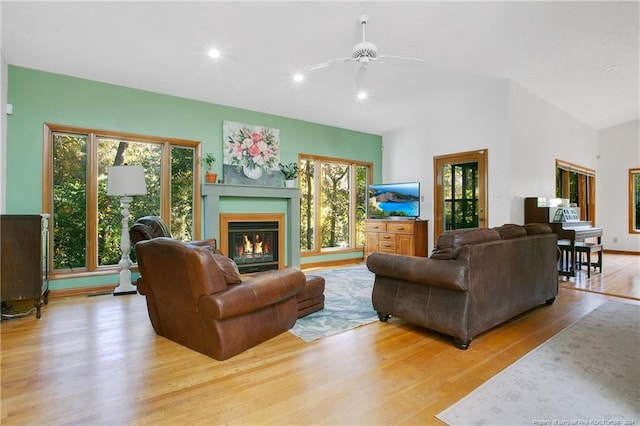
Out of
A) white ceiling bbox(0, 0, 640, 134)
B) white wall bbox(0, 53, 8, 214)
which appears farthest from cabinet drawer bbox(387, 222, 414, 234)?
white wall bbox(0, 53, 8, 214)

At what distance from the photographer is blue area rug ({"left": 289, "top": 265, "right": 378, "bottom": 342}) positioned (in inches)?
110

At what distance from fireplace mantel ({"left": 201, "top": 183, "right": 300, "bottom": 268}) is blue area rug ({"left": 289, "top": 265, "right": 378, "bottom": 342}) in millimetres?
1090

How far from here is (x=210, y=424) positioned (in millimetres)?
1572

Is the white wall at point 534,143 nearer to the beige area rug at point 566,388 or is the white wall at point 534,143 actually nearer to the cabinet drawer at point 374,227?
the cabinet drawer at point 374,227

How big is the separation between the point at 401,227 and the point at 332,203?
1.47 meters

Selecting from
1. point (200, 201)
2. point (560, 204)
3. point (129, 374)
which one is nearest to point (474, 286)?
point (129, 374)

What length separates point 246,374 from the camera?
2.06 meters

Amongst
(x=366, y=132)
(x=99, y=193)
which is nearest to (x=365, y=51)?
(x=99, y=193)

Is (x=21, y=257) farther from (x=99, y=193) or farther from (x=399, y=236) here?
(x=399, y=236)

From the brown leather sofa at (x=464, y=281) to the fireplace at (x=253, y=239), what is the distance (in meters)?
2.85

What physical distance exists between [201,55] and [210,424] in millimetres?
3521

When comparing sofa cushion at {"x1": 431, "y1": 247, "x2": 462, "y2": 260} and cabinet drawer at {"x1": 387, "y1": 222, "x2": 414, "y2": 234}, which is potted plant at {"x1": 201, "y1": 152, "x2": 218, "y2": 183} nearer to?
cabinet drawer at {"x1": 387, "y1": 222, "x2": 414, "y2": 234}

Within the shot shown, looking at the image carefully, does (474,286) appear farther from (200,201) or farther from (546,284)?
(200,201)

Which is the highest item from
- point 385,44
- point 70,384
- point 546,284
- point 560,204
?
point 385,44
